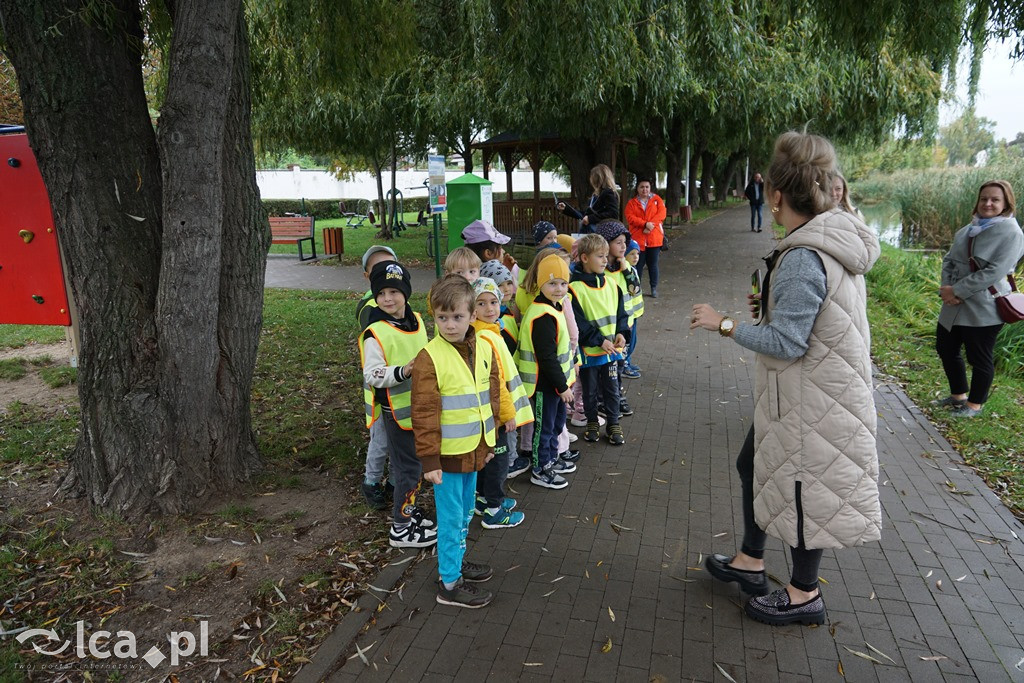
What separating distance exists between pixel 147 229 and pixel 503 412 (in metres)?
2.42

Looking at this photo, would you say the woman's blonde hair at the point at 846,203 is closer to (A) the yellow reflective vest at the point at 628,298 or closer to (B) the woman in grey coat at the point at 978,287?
(A) the yellow reflective vest at the point at 628,298

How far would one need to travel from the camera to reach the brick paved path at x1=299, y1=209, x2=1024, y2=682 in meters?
2.94

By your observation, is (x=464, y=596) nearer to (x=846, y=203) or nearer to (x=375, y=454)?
(x=375, y=454)

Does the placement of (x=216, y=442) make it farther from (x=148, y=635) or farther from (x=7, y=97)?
(x=7, y=97)

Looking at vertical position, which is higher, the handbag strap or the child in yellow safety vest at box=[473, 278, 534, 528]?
the handbag strap

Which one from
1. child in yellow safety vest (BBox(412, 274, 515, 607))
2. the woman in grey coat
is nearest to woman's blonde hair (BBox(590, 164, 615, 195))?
the woman in grey coat

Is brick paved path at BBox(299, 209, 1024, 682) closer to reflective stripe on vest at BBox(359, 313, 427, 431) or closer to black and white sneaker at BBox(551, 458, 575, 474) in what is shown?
black and white sneaker at BBox(551, 458, 575, 474)

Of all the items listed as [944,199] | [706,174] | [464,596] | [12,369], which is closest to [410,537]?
[464,596]

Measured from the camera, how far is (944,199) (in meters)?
16.3

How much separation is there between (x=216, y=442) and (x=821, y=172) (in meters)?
3.72

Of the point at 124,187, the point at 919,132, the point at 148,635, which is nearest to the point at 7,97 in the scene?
the point at 124,187

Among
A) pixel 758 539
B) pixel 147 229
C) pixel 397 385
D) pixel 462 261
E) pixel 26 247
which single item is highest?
pixel 147 229

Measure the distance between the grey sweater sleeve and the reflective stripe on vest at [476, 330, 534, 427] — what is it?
4.46 ft

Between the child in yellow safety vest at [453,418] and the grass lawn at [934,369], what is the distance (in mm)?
3508
